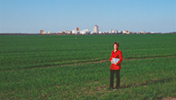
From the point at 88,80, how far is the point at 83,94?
112 inches

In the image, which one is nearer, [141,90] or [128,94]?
[128,94]

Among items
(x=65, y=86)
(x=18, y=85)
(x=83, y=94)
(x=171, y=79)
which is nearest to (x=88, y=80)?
(x=65, y=86)

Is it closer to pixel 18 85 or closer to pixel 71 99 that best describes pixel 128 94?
pixel 71 99

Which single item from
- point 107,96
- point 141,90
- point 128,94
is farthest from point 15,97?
point 141,90

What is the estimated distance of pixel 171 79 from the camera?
11477 mm

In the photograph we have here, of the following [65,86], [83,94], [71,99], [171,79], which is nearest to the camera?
[71,99]

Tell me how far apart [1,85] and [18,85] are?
0.93 metres

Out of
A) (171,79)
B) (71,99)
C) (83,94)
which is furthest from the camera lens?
(171,79)

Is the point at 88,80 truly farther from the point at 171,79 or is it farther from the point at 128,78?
the point at 171,79

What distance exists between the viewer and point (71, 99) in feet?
27.1

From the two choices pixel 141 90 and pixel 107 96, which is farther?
pixel 141 90

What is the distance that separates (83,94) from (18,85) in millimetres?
3740

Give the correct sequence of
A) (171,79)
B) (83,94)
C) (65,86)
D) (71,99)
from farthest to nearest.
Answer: (171,79)
(65,86)
(83,94)
(71,99)

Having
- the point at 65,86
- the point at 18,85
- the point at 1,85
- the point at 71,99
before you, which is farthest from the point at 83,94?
the point at 1,85
